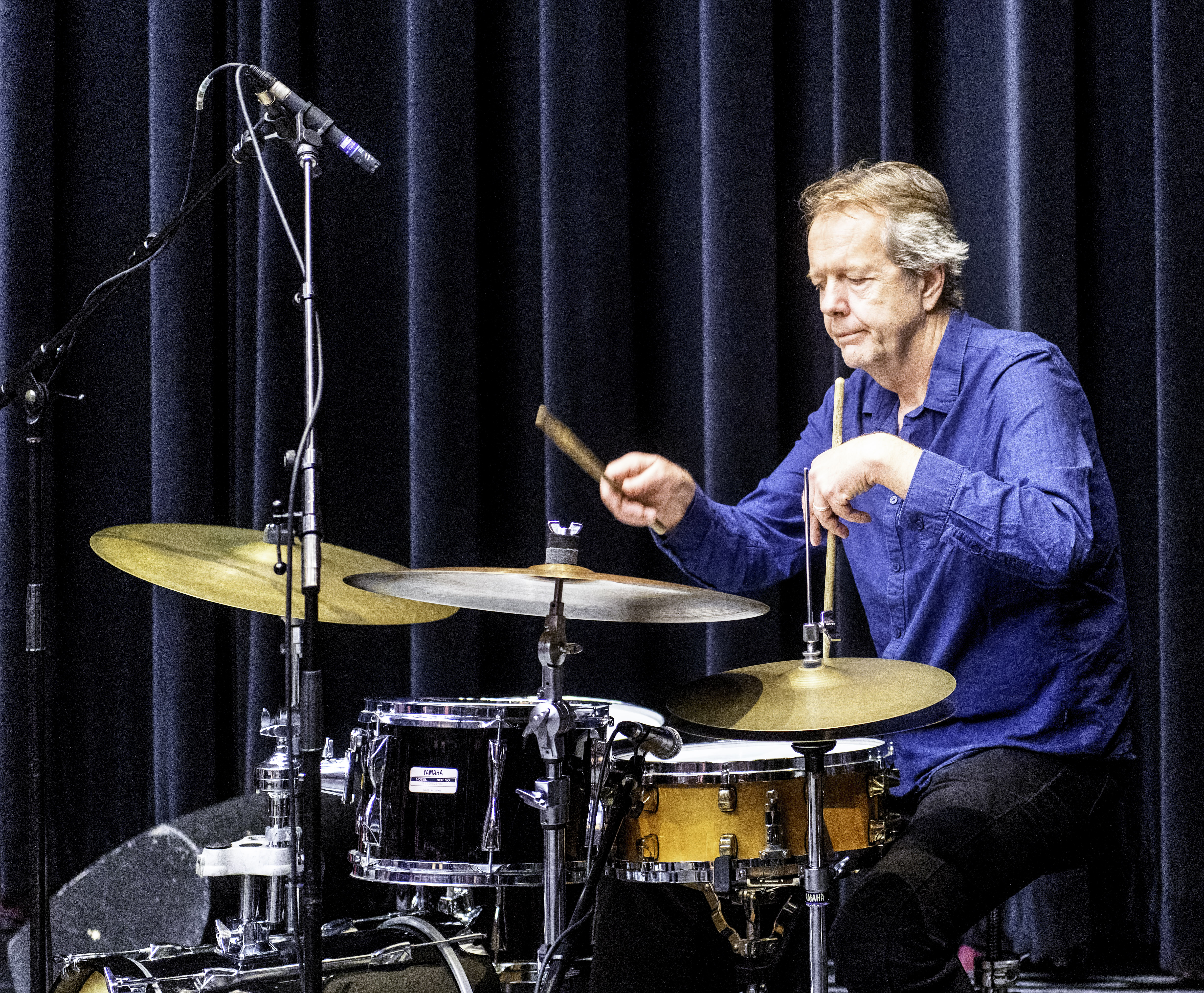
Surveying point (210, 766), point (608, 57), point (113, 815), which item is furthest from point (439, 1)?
point (113, 815)

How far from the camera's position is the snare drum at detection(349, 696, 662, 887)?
173cm

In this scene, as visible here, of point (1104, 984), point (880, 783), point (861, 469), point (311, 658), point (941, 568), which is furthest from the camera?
point (1104, 984)

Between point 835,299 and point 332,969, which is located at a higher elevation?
point 835,299

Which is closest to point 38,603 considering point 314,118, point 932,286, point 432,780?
point 432,780

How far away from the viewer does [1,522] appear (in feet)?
8.32

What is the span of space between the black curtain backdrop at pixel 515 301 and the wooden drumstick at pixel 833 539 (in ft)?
1.40

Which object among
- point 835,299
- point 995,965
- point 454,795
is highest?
point 835,299

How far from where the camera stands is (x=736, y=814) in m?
1.57

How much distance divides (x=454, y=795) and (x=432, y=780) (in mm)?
39

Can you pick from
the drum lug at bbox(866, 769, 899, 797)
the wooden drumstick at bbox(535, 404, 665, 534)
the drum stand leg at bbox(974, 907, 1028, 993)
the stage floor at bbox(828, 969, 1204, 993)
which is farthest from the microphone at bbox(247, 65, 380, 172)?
the stage floor at bbox(828, 969, 1204, 993)

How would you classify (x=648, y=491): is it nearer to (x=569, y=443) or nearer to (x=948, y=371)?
(x=569, y=443)

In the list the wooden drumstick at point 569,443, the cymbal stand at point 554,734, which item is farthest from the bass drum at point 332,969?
the wooden drumstick at point 569,443

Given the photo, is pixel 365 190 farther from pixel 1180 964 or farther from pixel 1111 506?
pixel 1180 964

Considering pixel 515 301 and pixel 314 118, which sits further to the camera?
pixel 515 301
